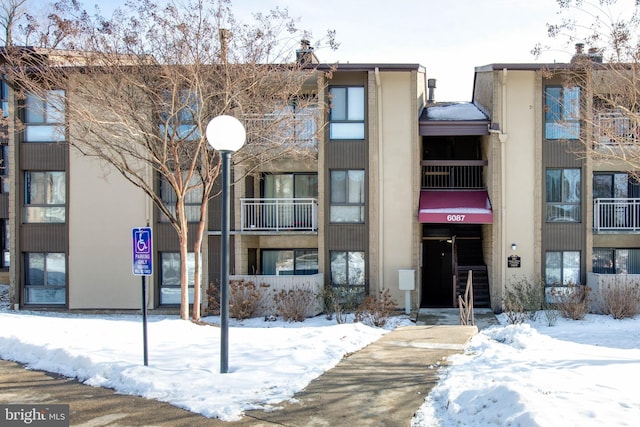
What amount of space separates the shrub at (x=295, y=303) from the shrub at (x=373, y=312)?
1.71 metres

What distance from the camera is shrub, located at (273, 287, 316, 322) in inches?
711

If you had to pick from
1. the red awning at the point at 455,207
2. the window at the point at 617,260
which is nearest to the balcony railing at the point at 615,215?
the window at the point at 617,260

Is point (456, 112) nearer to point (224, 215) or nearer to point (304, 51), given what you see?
point (304, 51)

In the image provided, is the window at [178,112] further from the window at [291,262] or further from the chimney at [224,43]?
the window at [291,262]

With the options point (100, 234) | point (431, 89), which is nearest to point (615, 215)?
point (431, 89)

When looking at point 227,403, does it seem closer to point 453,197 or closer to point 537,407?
point 537,407

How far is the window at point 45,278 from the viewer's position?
66.9 ft

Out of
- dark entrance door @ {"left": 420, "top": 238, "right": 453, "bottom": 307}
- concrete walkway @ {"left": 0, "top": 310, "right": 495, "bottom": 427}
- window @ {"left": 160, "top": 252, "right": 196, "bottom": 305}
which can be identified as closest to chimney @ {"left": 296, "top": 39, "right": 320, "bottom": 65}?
window @ {"left": 160, "top": 252, "right": 196, "bottom": 305}

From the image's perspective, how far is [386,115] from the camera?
19859 mm

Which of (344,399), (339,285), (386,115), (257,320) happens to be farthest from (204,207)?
(344,399)

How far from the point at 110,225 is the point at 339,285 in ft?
28.6

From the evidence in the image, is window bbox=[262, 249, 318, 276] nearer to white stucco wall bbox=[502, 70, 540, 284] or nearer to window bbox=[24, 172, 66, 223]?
white stucco wall bbox=[502, 70, 540, 284]

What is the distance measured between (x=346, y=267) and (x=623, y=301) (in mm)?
9036

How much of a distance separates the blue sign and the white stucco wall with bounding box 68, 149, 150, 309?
489 inches
